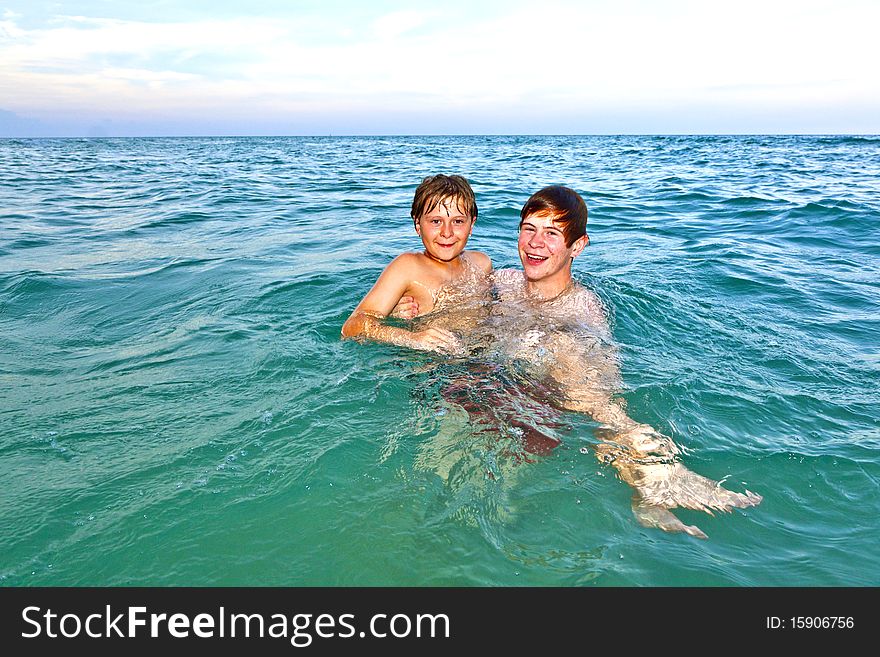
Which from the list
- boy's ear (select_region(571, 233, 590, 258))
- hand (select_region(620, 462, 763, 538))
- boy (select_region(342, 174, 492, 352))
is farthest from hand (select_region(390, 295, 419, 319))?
hand (select_region(620, 462, 763, 538))

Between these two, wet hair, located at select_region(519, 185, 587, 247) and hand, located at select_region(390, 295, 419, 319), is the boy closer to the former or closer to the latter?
hand, located at select_region(390, 295, 419, 319)

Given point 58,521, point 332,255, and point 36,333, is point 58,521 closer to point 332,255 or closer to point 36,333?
point 36,333

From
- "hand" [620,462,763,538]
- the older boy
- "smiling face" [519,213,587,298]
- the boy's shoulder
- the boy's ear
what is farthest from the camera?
the boy's shoulder

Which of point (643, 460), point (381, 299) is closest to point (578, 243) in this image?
point (381, 299)

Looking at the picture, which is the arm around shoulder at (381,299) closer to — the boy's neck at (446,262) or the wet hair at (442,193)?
the boy's neck at (446,262)

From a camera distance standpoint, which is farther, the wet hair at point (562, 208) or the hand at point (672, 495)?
the wet hair at point (562, 208)

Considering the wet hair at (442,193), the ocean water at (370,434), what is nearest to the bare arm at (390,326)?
the ocean water at (370,434)

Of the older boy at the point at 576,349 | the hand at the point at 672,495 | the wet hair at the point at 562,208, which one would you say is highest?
the wet hair at the point at 562,208

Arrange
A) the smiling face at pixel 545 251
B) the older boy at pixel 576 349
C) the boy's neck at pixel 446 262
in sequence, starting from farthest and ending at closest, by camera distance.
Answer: the boy's neck at pixel 446 262
the smiling face at pixel 545 251
the older boy at pixel 576 349

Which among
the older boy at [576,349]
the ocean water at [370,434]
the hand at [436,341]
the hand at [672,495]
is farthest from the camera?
the hand at [436,341]

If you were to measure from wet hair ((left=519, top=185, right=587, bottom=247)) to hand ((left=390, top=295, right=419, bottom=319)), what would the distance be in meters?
1.14

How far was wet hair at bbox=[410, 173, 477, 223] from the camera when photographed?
14.2 ft

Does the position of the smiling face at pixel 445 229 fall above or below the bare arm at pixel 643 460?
above

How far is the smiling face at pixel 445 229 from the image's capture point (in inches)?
172
